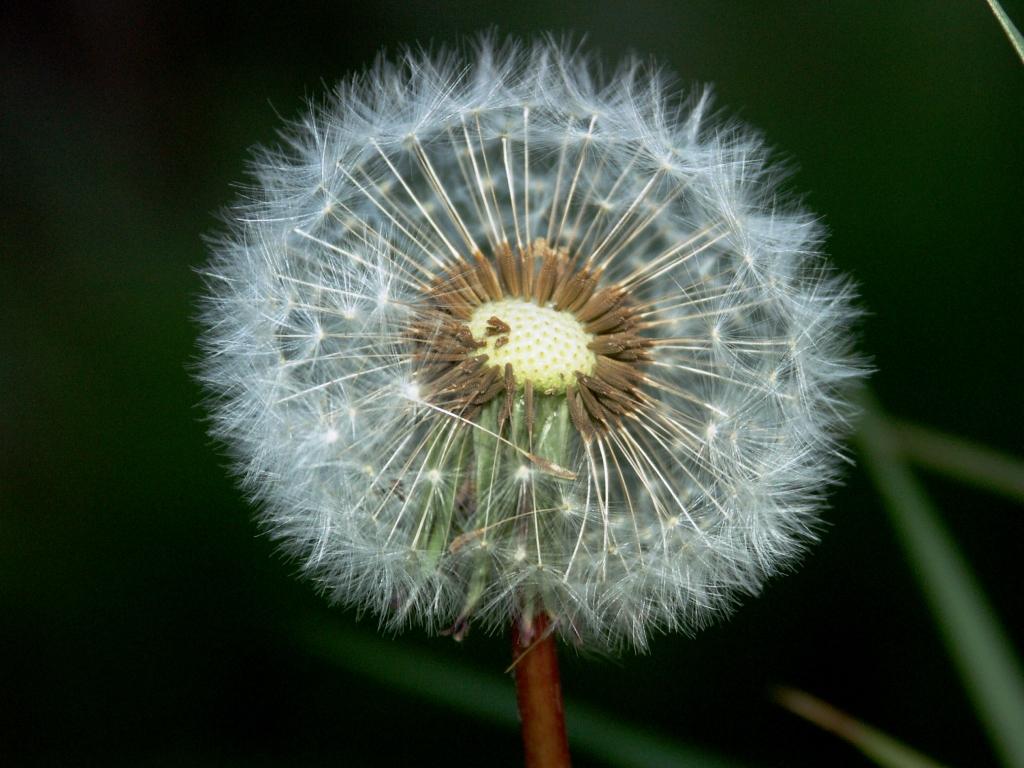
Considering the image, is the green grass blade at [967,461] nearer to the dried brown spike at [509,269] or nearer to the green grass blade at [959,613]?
the green grass blade at [959,613]

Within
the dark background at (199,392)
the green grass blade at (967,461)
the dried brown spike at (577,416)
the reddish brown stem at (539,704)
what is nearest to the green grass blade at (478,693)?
the dark background at (199,392)

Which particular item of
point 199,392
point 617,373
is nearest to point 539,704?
point 617,373

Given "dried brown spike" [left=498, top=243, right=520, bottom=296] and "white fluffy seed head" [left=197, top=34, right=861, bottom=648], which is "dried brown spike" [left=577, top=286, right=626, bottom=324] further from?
"dried brown spike" [left=498, top=243, right=520, bottom=296]

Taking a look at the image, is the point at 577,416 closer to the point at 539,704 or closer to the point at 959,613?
the point at 539,704

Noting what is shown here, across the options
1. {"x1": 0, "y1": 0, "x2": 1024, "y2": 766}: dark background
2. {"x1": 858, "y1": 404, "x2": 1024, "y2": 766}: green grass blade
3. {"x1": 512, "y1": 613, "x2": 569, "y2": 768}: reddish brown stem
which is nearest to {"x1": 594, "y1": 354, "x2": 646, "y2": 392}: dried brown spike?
{"x1": 858, "y1": 404, "x2": 1024, "y2": 766}: green grass blade

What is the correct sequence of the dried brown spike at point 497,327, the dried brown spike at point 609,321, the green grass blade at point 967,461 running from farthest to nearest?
the dried brown spike at point 609,321 < the dried brown spike at point 497,327 < the green grass blade at point 967,461

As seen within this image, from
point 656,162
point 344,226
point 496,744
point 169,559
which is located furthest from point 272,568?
point 656,162
